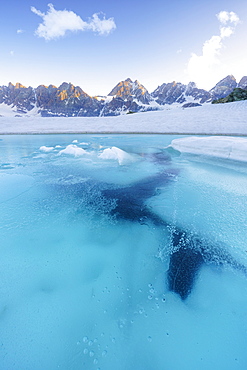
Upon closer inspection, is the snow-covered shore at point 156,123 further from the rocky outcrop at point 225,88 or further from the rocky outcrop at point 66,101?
the rocky outcrop at point 225,88

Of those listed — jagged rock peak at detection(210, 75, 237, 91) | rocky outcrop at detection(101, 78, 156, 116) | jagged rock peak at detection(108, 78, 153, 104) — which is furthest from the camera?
jagged rock peak at detection(108, 78, 153, 104)

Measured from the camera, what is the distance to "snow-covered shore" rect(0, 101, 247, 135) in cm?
1909

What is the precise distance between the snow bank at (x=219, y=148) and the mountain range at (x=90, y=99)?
144018mm

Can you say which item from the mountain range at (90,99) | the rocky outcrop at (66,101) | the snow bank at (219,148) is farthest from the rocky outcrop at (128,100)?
the snow bank at (219,148)

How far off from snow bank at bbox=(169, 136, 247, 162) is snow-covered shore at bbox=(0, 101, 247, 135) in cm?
1051

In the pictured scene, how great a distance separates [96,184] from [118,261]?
2.76 meters

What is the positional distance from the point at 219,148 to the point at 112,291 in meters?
8.64

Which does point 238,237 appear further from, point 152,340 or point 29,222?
point 29,222

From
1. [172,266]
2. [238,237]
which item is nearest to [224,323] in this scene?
[172,266]

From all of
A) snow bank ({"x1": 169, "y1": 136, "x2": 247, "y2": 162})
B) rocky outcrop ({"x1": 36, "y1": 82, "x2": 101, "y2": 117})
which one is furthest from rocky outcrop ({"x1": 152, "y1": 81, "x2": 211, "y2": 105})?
snow bank ({"x1": 169, "y1": 136, "x2": 247, "y2": 162})

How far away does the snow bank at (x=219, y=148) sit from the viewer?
24.1 ft

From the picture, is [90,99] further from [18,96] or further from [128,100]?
[18,96]

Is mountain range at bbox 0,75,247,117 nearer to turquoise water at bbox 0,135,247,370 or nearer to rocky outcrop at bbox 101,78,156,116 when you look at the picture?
rocky outcrop at bbox 101,78,156,116

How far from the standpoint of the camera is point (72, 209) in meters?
3.21
